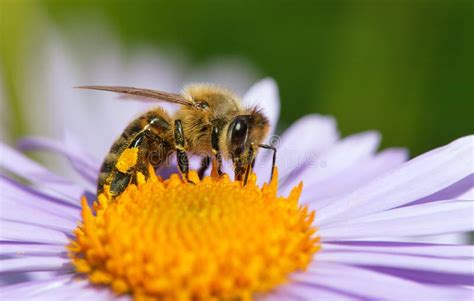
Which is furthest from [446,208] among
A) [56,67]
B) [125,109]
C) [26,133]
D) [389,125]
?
[56,67]

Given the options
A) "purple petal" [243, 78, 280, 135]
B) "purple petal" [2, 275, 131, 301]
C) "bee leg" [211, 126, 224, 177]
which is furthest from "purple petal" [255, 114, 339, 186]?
"purple petal" [2, 275, 131, 301]

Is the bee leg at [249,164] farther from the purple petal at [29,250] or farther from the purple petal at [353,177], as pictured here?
the purple petal at [29,250]

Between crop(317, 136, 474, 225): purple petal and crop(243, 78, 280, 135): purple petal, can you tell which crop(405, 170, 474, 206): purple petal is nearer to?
crop(317, 136, 474, 225): purple petal

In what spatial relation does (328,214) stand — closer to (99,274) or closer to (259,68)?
(99,274)

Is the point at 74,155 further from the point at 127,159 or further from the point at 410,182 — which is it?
the point at 410,182

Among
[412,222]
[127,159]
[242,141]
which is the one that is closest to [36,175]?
[127,159]

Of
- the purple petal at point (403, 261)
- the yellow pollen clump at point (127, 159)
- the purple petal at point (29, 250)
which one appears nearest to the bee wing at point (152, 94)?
the yellow pollen clump at point (127, 159)
